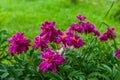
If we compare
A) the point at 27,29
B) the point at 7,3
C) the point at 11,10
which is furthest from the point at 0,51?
the point at 7,3

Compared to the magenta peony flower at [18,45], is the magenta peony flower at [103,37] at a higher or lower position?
lower

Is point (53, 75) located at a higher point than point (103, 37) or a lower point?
lower

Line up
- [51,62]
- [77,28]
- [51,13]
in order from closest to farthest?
[51,62]
[77,28]
[51,13]

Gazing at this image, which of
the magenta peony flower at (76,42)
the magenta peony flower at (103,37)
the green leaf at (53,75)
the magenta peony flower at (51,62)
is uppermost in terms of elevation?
the magenta peony flower at (76,42)

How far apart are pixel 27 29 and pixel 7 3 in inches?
106

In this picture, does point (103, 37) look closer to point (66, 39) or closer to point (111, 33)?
point (111, 33)

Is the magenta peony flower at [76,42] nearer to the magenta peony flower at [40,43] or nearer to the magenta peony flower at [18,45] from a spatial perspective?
the magenta peony flower at [40,43]

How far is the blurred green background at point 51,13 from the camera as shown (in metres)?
8.55

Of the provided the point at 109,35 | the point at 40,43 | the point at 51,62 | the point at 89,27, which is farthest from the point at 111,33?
the point at 51,62

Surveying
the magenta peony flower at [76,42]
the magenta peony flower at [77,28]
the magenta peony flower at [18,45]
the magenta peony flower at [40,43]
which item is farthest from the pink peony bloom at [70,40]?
the magenta peony flower at [77,28]

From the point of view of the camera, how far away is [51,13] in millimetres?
9648

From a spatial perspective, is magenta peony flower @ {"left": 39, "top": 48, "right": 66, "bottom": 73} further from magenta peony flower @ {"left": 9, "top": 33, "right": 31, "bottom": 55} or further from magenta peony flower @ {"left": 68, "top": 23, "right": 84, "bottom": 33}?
magenta peony flower @ {"left": 68, "top": 23, "right": 84, "bottom": 33}

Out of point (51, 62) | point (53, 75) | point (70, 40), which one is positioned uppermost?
point (70, 40)

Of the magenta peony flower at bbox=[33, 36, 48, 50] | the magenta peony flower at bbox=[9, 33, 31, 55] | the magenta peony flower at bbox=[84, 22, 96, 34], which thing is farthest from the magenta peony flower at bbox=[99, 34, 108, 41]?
the magenta peony flower at bbox=[9, 33, 31, 55]
